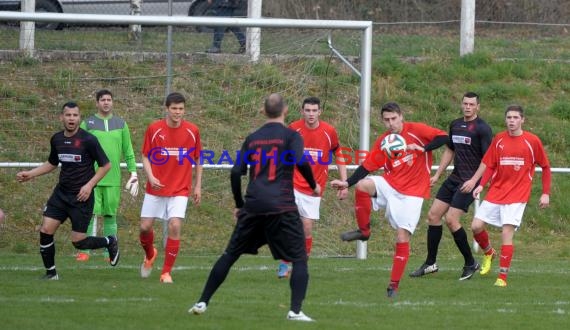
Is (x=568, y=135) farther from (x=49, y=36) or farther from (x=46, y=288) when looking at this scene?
(x=46, y=288)

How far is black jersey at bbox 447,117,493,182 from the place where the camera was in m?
11.3

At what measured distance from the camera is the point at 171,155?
35.1ft

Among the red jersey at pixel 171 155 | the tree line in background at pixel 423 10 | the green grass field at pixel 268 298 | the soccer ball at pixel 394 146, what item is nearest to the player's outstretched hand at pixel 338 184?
the soccer ball at pixel 394 146

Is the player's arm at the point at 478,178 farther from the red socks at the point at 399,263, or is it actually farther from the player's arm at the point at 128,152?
the player's arm at the point at 128,152

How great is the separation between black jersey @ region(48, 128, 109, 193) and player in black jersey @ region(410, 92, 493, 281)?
3636 mm

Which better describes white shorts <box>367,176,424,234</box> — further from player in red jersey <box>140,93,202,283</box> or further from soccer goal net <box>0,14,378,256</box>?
soccer goal net <box>0,14,378,256</box>

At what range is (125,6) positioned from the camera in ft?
62.5

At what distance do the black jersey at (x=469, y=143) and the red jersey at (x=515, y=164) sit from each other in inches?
22.6

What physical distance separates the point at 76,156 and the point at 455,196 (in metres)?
4.06

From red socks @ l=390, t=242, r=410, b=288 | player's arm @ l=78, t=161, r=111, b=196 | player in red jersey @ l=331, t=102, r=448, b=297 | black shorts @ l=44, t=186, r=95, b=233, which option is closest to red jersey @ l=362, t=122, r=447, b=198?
player in red jersey @ l=331, t=102, r=448, b=297

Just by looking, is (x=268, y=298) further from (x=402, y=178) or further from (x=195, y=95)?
(x=195, y=95)

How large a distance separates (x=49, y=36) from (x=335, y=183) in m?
7.57

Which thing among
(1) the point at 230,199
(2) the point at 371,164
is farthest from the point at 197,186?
(1) the point at 230,199

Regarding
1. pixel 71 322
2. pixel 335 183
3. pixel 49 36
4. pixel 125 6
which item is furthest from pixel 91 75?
pixel 71 322
